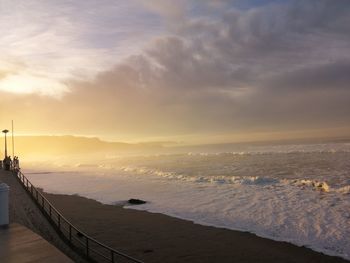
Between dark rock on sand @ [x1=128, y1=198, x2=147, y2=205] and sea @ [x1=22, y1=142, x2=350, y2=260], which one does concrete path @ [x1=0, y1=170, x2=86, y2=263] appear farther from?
dark rock on sand @ [x1=128, y1=198, x2=147, y2=205]

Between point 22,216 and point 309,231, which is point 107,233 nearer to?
point 22,216

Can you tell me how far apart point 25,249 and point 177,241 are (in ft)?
32.3

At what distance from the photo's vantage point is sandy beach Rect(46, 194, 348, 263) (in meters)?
15.4

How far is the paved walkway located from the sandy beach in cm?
595

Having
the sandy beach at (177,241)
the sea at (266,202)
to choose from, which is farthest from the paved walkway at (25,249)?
the sea at (266,202)

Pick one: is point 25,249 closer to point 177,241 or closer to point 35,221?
point 35,221

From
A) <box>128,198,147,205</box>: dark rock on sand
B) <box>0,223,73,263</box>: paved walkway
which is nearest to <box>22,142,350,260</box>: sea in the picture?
<box>128,198,147,205</box>: dark rock on sand

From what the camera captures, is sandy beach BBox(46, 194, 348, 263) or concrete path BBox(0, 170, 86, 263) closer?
concrete path BBox(0, 170, 86, 263)

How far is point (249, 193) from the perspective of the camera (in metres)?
30.9

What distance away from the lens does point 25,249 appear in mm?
9227

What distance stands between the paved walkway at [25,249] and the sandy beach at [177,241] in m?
5.95

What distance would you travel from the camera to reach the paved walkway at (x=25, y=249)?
8359 mm

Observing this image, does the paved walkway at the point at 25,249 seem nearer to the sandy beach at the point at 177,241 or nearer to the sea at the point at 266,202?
the sandy beach at the point at 177,241

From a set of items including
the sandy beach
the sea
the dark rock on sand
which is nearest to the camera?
the sandy beach
